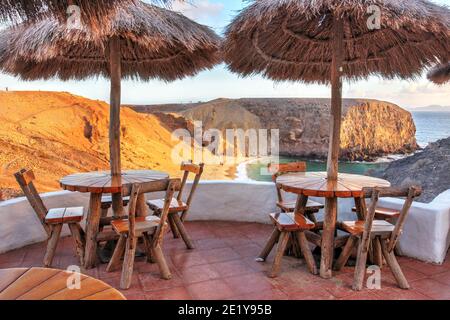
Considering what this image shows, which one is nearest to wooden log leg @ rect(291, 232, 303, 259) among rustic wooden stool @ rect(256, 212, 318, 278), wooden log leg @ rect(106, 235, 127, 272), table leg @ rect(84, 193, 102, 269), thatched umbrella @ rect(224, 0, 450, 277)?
rustic wooden stool @ rect(256, 212, 318, 278)

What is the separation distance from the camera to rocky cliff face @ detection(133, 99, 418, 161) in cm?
4069

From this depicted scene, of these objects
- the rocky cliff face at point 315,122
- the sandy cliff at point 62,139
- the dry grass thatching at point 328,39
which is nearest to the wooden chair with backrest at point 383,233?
the dry grass thatching at point 328,39

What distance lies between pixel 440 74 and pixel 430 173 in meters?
3.66

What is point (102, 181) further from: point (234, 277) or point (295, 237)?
point (295, 237)

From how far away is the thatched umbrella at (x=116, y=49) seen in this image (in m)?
2.83

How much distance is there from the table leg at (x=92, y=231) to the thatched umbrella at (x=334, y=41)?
77.7 inches

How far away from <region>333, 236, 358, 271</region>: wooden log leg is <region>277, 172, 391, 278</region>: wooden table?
0.10 metres

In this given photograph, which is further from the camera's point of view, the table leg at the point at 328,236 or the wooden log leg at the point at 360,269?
the table leg at the point at 328,236

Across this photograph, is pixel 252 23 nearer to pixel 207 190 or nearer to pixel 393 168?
pixel 207 190

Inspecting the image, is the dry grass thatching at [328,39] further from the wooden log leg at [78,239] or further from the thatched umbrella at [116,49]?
the wooden log leg at [78,239]

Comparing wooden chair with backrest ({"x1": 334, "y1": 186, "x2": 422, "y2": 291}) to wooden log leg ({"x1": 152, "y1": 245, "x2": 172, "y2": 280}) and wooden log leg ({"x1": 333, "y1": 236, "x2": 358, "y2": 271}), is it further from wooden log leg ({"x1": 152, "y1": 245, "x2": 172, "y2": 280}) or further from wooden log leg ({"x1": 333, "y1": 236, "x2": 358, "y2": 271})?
wooden log leg ({"x1": 152, "y1": 245, "x2": 172, "y2": 280})

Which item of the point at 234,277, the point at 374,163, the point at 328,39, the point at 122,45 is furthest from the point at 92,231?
the point at 374,163
